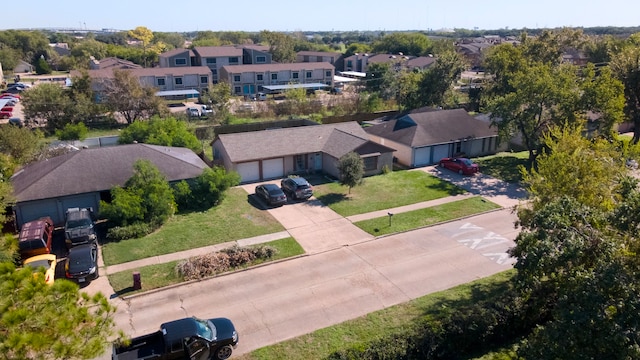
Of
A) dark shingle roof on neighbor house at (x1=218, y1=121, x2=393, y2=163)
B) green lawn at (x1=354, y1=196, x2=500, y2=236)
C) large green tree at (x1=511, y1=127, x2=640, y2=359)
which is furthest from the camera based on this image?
dark shingle roof on neighbor house at (x1=218, y1=121, x2=393, y2=163)

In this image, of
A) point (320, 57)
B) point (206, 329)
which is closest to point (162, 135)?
point (206, 329)

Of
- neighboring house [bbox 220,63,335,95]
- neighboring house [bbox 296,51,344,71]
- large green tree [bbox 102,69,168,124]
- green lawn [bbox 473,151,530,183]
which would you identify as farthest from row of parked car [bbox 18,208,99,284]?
neighboring house [bbox 296,51,344,71]

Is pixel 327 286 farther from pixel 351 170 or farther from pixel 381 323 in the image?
pixel 351 170

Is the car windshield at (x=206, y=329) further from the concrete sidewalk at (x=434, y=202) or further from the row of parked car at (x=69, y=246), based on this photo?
the row of parked car at (x=69, y=246)

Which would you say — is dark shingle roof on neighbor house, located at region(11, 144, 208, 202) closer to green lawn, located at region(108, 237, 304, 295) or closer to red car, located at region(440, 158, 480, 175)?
green lawn, located at region(108, 237, 304, 295)

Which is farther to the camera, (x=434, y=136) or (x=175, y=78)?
(x=175, y=78)

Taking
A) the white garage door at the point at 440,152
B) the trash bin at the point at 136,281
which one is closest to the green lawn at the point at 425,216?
the white garage door at the point at 440,152

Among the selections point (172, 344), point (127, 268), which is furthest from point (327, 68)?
point (172, 344)

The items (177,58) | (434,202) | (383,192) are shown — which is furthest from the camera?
(177,58)
